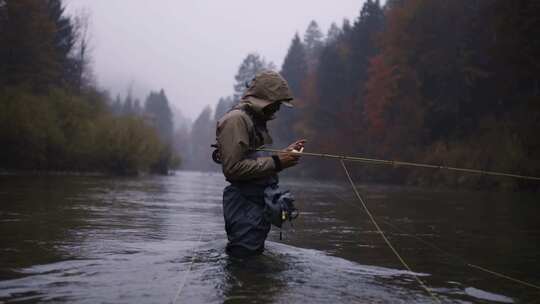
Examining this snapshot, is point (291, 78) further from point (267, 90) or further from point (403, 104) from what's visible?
point (267, 90)

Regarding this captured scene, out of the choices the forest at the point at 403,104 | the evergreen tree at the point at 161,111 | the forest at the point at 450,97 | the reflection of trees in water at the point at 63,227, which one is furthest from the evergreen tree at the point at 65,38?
the evergreen tree at the point at 161,111

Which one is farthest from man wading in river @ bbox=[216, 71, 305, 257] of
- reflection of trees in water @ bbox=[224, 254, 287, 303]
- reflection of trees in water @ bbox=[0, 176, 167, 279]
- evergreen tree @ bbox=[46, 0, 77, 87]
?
evergreen tree @ bbox=[46, 0, 77, 87]

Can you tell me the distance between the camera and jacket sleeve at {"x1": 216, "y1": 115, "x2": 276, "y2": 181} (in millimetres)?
5066

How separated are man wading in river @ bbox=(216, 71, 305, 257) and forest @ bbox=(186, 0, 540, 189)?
2106cm

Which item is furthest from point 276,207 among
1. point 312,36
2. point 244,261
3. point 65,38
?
point 312,36

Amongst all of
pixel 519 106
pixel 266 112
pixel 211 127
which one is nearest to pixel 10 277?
pixel 266 112

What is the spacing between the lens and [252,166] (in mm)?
5117

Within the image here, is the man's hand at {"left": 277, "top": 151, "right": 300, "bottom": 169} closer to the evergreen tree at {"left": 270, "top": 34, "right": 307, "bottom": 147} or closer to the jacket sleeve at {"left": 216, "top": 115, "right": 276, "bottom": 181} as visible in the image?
the jacket sleeve at {"left": 216, "top": 115, "right": 276, "bottom": 181}

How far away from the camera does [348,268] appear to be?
5.53m

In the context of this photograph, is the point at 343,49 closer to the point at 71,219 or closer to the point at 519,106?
the point at 519,106

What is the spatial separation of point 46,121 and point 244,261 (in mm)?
25910

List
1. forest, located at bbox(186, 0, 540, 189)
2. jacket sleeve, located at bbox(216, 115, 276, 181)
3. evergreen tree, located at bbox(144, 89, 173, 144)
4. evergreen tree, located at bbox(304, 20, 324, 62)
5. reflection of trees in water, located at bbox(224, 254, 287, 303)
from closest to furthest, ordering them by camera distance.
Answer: reflection of trees in water, located at bbox(224, 254, 287, 303) < jacket sleeve, located at bbox(216, 115, 276, 181) < forest, located at bbox(186, 0, 540, 189) < evergreen tree, located at bbox(304, 20, 324, 62) < evergreen tree, located at bbox(144, 89, 173, 144)

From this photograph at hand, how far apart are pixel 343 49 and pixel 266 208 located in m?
59.6

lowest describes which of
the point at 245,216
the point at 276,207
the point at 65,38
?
the point at 245,216
